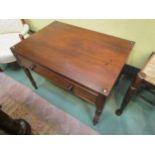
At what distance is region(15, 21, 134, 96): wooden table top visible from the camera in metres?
0.83

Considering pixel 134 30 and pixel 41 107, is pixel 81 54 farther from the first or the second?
pixel 41 107

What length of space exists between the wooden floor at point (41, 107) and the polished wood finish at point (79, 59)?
200 millimetres

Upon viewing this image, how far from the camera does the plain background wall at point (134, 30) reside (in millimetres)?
1103

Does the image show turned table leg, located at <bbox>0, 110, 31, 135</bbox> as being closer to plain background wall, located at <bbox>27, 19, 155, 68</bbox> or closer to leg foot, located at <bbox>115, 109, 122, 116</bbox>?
leg foot, located at <bbox>115, 109, 122, 116</bbox>

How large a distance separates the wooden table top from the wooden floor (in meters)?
0.58

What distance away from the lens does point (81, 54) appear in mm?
975

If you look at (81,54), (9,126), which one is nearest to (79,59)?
(81,54)

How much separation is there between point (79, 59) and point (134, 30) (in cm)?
59

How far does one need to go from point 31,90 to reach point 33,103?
171 millimetres
